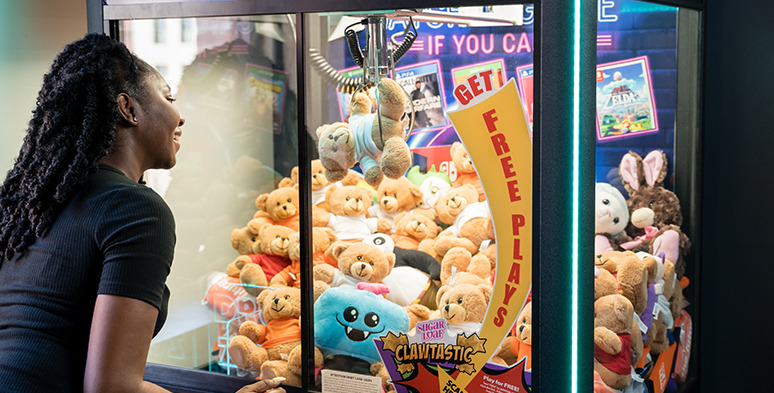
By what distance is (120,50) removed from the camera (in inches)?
56.0

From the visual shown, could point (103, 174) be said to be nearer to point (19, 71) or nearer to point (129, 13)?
point (129, 13)

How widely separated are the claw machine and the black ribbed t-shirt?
3.56 feet

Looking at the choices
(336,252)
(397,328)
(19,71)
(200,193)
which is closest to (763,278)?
(397,328)

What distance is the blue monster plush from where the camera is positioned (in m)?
2.25

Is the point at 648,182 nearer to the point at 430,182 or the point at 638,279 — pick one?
the point at 638,279

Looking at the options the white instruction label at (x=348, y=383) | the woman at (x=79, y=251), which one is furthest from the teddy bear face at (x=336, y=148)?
the woman at (x=79, y=251)

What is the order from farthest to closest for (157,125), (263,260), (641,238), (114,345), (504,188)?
(263,260) → (641,238) → (504,188) → (157,125) → (114,345)

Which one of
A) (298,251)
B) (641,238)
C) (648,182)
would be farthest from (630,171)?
(298,251)

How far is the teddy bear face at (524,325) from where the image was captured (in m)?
2.03

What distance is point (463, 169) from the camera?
2.15 metres

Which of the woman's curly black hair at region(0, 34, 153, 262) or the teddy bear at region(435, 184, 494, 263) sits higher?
the woman's curly black hair at region(0, 34, 153, 262)

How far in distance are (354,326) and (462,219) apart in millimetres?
492

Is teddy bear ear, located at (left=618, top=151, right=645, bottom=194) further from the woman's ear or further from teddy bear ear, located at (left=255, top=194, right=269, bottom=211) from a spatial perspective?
the woman's ear

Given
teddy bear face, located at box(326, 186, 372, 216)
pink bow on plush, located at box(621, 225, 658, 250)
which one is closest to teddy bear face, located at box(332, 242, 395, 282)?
teddy bear face, located at box(326, 186, 372, 216)
